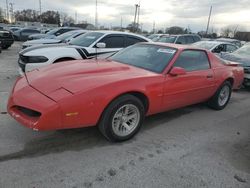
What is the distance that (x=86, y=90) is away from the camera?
3273 millimetres

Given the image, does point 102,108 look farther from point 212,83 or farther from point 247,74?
point 247,74

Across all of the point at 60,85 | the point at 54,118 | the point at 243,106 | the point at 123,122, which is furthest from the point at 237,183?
the point at 243,106

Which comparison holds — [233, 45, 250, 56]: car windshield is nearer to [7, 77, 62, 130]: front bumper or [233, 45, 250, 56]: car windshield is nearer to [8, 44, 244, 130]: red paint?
[8, 44, 244, 130]: red paint

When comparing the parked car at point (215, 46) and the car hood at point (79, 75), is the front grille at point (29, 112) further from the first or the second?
the parked car at point (215, 46)

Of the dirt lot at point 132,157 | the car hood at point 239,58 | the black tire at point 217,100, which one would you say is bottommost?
the dirt lot at point 132,157

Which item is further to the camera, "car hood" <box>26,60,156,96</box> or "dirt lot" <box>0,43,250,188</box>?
"car hood" <box>26,60,156,96</box>

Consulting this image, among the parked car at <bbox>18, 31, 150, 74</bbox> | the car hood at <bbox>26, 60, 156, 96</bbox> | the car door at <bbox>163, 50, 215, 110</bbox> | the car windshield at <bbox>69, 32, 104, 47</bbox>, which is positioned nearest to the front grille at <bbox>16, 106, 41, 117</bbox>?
the car hood at <bbox>26, 60, 156, 96</bbox>

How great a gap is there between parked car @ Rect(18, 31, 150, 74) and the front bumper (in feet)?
10.0

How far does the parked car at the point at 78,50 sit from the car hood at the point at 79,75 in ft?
7.61

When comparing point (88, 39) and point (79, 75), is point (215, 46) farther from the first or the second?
point (79, 75)

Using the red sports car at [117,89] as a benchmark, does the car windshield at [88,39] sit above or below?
above

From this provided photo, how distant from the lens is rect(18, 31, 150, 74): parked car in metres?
6.45

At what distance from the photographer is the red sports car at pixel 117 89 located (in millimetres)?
3195

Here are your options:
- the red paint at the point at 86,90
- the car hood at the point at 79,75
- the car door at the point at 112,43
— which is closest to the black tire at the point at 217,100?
the red paint at the point at 86,90
